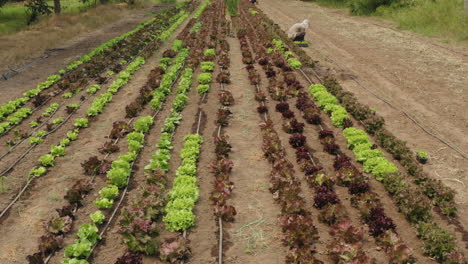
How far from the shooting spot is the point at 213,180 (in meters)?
8.44

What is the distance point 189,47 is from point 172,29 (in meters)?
6.32

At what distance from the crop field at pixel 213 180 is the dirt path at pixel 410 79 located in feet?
2.42

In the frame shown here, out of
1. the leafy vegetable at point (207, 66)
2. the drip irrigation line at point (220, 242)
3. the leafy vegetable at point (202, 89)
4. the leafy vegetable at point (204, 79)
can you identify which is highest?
the leafy vegetable at point (207, 66)

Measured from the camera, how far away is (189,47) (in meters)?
20.8

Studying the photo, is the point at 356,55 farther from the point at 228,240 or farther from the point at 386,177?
the point at 228,240

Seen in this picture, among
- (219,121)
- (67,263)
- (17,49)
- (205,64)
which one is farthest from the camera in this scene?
(17,49)

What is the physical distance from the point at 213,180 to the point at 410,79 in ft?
36.0

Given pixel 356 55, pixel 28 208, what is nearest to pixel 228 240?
pixel 28 208

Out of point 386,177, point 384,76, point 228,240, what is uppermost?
point 384,76

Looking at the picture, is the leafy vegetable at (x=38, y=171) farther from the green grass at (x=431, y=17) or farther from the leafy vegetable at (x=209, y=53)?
the green grass at (x=431, y=17)

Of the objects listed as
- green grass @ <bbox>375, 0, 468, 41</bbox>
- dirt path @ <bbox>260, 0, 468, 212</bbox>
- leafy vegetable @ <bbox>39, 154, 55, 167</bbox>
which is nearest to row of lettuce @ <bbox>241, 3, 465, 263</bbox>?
dirt path @ <bbox>260, 0, 468, 212</bbox>

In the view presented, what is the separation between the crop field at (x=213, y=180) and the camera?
248 inches

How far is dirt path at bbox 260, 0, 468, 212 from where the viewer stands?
9641mm

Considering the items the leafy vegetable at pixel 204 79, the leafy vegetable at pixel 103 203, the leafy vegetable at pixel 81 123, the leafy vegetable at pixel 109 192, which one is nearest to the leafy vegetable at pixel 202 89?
the leafy vegetable at pixel 204 79
